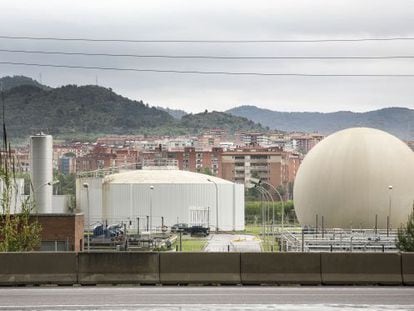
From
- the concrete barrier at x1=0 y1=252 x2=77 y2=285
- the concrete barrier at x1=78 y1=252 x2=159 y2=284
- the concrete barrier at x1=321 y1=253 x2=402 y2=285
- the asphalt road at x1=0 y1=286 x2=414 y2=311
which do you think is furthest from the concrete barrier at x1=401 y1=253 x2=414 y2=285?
the concrete barrier at x1=0 y1=252 x2=77 y2=285

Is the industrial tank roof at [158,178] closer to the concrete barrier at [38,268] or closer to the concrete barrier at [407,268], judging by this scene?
the concrete barrier at [38,268]

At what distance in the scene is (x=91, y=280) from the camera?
23609 millimetres

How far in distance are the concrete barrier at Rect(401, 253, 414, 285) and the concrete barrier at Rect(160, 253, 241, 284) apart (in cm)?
427

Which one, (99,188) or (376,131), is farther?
(99,188)

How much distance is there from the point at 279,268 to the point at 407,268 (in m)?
3.31

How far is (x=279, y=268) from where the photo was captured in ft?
77.5

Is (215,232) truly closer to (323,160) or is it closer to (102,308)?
(323,160)

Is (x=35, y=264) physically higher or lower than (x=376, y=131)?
lower

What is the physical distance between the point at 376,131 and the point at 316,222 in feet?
30.8

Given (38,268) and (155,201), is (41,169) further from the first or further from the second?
(38,268)

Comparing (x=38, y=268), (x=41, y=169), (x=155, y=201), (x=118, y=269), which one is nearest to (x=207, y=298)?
(x=118, y=269)

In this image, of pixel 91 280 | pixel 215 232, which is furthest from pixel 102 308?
pixel 215 232

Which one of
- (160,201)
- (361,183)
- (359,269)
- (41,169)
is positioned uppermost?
(41,169)

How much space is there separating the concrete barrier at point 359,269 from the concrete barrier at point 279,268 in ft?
0.93
